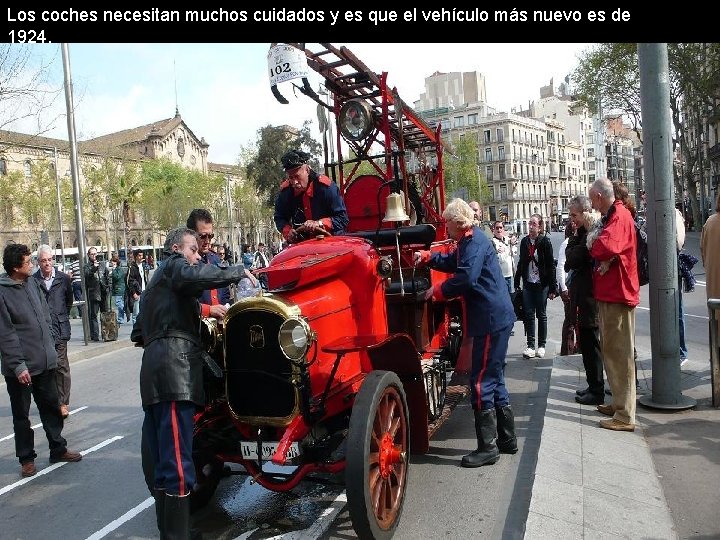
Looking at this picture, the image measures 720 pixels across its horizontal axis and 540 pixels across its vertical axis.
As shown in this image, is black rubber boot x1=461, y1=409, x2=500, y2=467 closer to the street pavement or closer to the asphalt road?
the asphalt road

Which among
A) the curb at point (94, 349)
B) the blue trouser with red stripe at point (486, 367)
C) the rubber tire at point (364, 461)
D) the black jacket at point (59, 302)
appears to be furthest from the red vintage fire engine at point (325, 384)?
the curb at point (94, 349)

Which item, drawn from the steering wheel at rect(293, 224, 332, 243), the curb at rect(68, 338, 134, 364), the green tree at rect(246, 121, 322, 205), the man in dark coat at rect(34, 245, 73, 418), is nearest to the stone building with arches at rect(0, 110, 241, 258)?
the green tree at rect(246, 121, 322, 205)

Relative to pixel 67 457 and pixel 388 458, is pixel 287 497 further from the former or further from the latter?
pixel 67 457

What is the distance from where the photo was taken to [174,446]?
11.1 ft

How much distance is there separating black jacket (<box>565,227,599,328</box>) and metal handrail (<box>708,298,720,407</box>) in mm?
948

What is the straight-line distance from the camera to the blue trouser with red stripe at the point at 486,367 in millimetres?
4574

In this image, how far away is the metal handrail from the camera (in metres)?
5.27

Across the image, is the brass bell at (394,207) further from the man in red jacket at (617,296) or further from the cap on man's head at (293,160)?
the man in red jacket at (617,296)

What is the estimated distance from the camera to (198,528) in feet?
13.3

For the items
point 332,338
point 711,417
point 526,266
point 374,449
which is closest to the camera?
point 374,449

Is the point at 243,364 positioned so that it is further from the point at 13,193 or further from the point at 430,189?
the point at 13,193

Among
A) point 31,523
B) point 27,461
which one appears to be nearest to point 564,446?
point 31,523

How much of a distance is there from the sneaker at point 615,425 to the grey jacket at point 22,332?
484 cm

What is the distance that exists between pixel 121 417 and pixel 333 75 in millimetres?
4494
